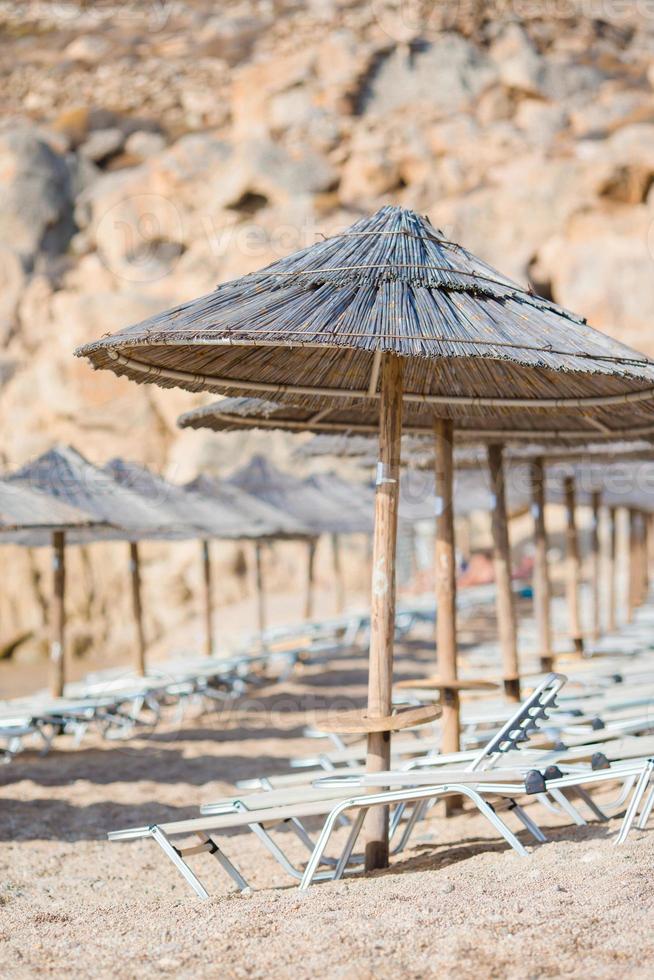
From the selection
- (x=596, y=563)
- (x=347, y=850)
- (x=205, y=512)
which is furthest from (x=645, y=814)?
(x=205, y=512)

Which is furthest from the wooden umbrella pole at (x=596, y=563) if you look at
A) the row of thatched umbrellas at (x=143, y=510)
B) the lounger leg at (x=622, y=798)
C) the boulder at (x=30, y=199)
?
the boulder at (x=30, y=199)

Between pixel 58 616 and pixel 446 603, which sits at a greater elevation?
pixel 446 603

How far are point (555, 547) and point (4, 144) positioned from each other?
16771 mm

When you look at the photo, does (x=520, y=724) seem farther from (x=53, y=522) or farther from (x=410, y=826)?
(x=53, y=522)

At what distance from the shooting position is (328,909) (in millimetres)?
3150

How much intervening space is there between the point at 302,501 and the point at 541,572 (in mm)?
5954

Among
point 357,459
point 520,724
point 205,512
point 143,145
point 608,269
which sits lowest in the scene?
point 520,724

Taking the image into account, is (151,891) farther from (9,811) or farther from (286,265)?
(286,265)

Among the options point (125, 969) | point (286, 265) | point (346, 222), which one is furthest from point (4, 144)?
point (125, 969)

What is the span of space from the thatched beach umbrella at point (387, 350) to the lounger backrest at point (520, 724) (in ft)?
1.37

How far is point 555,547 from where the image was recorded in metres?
23.0

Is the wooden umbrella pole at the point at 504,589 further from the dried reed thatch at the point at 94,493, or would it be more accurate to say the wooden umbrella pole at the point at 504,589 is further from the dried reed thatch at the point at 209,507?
the dried reed thatch at the point at 209,507

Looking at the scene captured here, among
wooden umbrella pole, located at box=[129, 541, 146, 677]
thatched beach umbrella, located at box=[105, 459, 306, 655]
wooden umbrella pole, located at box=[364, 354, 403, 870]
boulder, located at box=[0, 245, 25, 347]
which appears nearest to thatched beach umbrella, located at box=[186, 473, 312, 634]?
thatched beach umbrella, located at box=[105, 459, 306, 655]

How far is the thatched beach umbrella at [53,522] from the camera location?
25.1 feet
